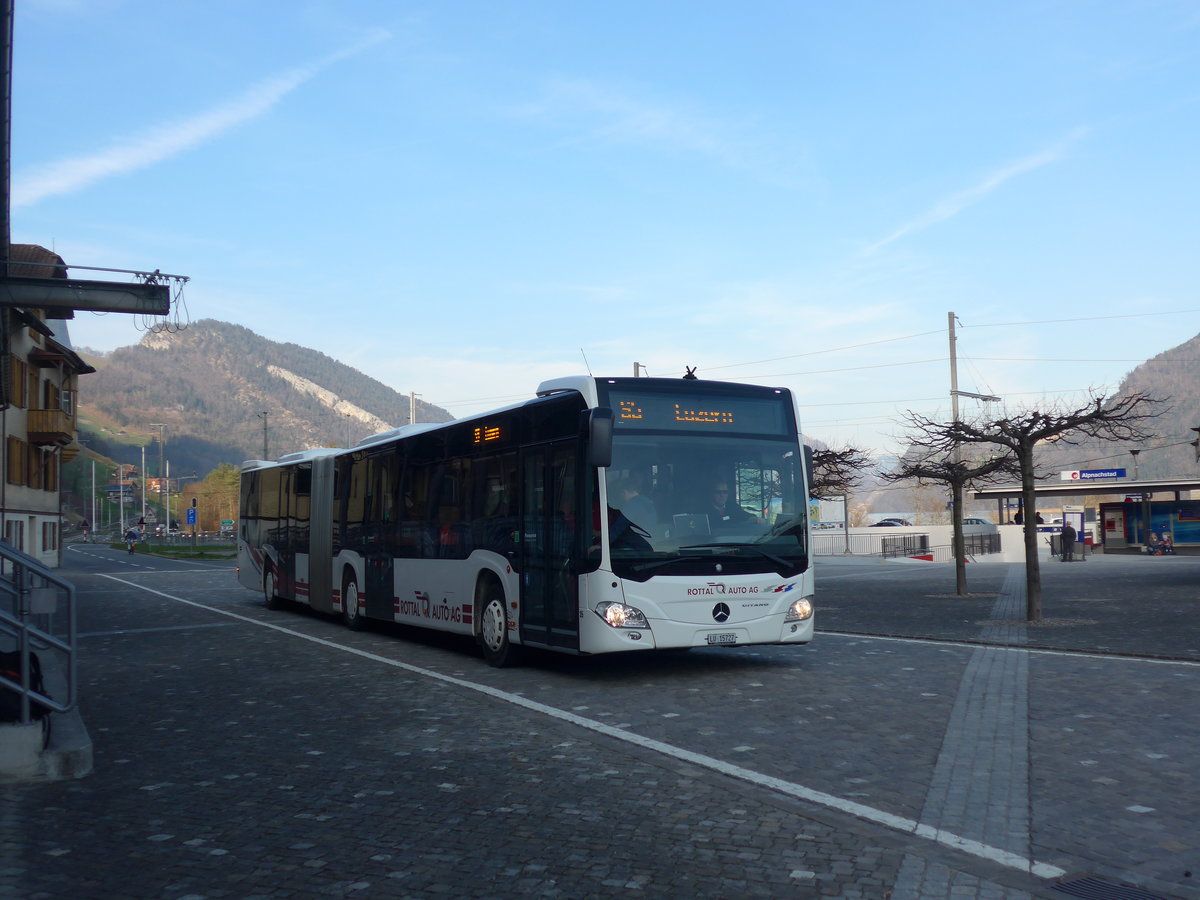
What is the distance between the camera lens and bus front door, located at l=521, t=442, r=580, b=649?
11.6 metres

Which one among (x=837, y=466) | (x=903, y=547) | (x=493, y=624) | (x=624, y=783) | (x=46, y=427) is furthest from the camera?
(x=903, y=547)

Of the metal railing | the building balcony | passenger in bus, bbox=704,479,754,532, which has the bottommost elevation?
the metal railing

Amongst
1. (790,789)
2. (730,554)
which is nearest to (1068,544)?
(730,554)

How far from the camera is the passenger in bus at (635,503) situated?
11.4m

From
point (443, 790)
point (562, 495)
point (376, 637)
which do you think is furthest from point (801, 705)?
point (376, 637)

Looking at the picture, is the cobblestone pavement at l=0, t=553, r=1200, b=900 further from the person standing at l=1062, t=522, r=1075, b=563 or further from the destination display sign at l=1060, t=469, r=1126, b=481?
the destination display sign at l=1060, t=469, r=1126, b=481

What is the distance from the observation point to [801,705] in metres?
10.0

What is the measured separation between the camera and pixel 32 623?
7859 mm

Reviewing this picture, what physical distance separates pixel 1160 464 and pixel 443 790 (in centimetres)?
15433

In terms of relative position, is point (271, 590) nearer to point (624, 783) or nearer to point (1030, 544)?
point (1030, 544)

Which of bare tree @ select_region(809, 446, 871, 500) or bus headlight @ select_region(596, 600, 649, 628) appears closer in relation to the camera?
bus headlight @ select_region(596, 600, 649, 628)

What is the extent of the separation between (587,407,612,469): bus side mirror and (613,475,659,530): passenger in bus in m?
0.66

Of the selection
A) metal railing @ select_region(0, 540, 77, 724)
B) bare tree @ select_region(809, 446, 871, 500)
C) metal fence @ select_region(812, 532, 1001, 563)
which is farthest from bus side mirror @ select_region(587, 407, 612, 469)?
metal fence @ select_region(812, 532, 1001, 563)

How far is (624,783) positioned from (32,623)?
13.5ft
